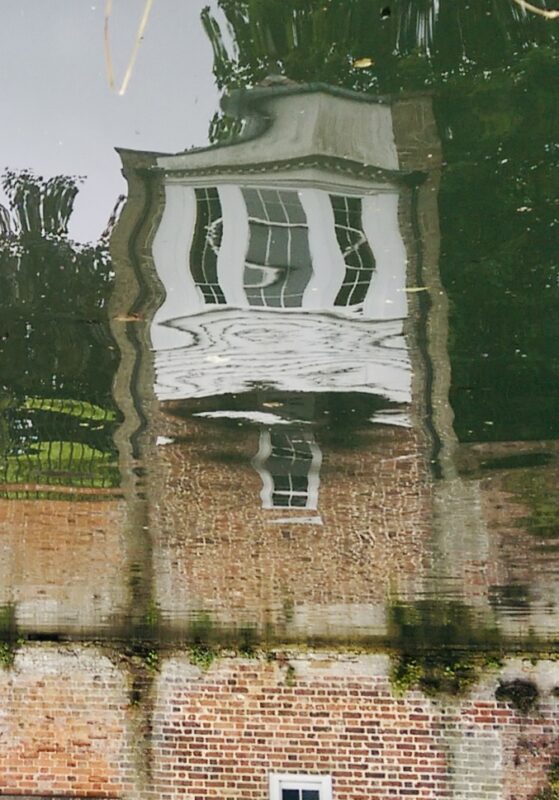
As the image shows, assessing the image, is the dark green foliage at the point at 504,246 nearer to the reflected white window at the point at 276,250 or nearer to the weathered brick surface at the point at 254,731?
the reflected white window at the point at 276,250

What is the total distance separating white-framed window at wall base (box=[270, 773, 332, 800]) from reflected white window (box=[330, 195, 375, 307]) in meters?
2.96

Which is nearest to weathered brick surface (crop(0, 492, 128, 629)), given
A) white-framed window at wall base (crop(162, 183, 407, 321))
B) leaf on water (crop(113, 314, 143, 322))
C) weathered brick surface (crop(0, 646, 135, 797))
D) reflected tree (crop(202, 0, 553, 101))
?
weathered brick surface (crop(0, 646, 135, 797))

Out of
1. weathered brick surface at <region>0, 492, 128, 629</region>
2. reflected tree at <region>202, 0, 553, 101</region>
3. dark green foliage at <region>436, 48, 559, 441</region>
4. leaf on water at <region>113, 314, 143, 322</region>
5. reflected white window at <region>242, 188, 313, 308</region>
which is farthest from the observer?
weathered brick surface at <region>0, 492, 128, 629</region>

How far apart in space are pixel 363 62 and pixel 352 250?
62 centimetres

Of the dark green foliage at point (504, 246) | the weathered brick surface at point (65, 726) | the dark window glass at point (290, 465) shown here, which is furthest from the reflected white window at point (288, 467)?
the weathered brick surface at point (65, 726)

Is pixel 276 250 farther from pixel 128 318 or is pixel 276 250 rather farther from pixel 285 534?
pixel 285 534

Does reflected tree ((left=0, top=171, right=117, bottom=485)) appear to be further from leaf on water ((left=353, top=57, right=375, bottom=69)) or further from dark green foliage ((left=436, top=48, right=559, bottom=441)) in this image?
dark green foliage ((left=436, top=48, right=559, bottom=441))

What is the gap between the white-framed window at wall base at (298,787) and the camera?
3.66 meters

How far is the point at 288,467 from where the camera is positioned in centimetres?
301

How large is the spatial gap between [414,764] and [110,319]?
3123 millimetres

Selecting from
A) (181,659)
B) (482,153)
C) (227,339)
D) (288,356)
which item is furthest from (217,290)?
(181,659)

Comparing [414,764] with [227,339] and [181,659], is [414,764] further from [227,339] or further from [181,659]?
[227,339]

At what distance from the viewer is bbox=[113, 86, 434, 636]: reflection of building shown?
206cm

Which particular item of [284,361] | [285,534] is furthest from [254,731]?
[284,361]
